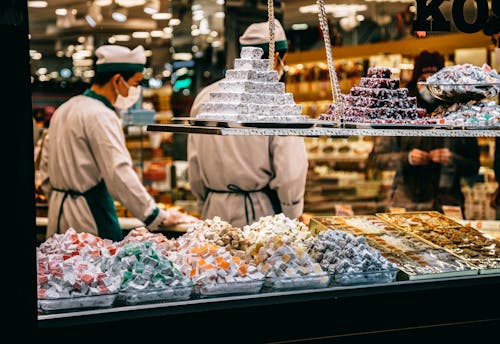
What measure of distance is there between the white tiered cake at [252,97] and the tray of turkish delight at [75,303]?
0.94m

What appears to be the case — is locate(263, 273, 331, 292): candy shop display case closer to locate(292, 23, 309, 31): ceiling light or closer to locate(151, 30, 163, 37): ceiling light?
locate(292, 23, 309, 31): ceiling light

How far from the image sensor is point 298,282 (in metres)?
3.52

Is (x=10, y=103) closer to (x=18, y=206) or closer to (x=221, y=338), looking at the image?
(x=18, y=206)

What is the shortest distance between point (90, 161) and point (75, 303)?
2.56 metres

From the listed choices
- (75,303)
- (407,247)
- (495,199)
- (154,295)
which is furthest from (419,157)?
(75,303)

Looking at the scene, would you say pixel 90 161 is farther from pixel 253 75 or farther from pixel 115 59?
pixel 253 75

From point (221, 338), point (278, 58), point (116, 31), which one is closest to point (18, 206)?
point (221, 338)

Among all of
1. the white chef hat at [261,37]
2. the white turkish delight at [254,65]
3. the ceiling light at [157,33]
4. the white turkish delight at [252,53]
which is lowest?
the white turkish delight at [254,65]

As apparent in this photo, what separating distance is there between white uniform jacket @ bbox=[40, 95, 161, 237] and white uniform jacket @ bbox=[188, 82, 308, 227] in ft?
1.56

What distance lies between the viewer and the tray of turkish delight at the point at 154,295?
3.27m

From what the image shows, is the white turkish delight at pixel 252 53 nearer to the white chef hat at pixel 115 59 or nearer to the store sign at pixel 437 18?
the store sign at pixel 437 18

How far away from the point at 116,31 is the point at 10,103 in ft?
21.2

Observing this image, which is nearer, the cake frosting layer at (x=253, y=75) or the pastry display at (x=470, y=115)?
the cake frosting layer at (x=253, y=75)

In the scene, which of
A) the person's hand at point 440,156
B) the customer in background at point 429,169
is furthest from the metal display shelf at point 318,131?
the person's hand at point 440,156
